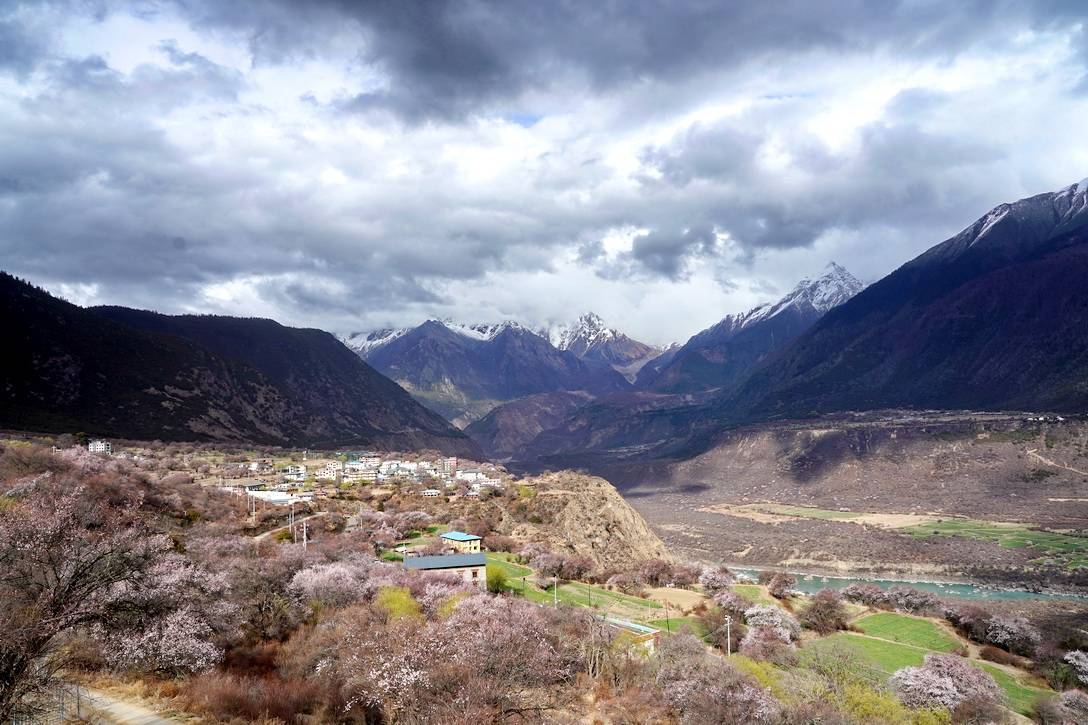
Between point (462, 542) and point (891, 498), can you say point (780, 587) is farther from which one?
point (891, 498)

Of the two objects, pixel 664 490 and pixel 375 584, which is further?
pixel 664 490

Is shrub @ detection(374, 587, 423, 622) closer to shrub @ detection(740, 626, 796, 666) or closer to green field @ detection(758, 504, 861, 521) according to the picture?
shrub @ detection(740, 626, 796, 666)

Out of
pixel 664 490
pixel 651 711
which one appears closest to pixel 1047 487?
pixel 664 490

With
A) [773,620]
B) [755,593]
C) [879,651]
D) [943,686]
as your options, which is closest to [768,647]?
[773,620]

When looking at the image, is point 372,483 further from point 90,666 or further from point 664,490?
point 664,490

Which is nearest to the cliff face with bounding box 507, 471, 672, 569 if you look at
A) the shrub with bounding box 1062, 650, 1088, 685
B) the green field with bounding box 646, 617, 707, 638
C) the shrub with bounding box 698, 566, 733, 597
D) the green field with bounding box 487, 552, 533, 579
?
the green field with bounding box 487, 552, 533, 579

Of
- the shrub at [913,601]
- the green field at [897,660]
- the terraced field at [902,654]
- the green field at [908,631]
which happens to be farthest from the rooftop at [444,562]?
the shrub at [913,601]
